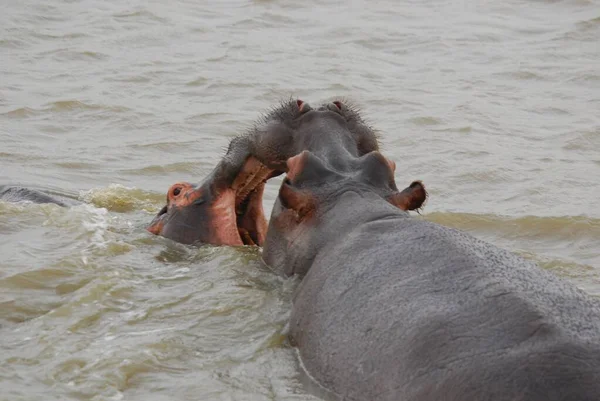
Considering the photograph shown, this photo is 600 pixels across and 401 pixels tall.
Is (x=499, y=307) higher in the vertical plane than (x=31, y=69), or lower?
higher

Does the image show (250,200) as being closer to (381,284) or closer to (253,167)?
(253,167)

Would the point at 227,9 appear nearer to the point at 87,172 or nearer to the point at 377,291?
the point at 87,172

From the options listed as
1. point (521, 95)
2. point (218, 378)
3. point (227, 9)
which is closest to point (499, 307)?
point (218, 378)

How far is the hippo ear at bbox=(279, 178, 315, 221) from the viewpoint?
5961 mm

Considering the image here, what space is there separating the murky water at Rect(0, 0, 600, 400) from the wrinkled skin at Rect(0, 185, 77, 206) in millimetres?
140

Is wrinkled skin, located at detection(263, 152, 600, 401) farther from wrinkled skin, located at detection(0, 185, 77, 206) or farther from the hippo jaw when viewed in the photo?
wrinkled skin, located at detection(0, 185, 77, 206)

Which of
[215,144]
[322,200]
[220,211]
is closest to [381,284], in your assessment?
[322,200]

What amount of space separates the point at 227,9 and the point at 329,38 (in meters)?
2.29

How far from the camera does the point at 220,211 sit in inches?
279

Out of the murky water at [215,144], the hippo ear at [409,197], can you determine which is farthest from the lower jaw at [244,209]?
the hippo ear at [409,197]

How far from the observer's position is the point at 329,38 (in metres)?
15.8

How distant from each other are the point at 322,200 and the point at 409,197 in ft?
1.48

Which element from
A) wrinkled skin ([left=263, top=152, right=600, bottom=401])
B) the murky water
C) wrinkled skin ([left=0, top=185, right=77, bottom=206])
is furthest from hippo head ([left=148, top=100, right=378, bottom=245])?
wrinkled skin ([left=0, top=185, right=77, bottom=206])

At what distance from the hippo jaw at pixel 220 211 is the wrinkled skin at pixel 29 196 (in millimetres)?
1229
